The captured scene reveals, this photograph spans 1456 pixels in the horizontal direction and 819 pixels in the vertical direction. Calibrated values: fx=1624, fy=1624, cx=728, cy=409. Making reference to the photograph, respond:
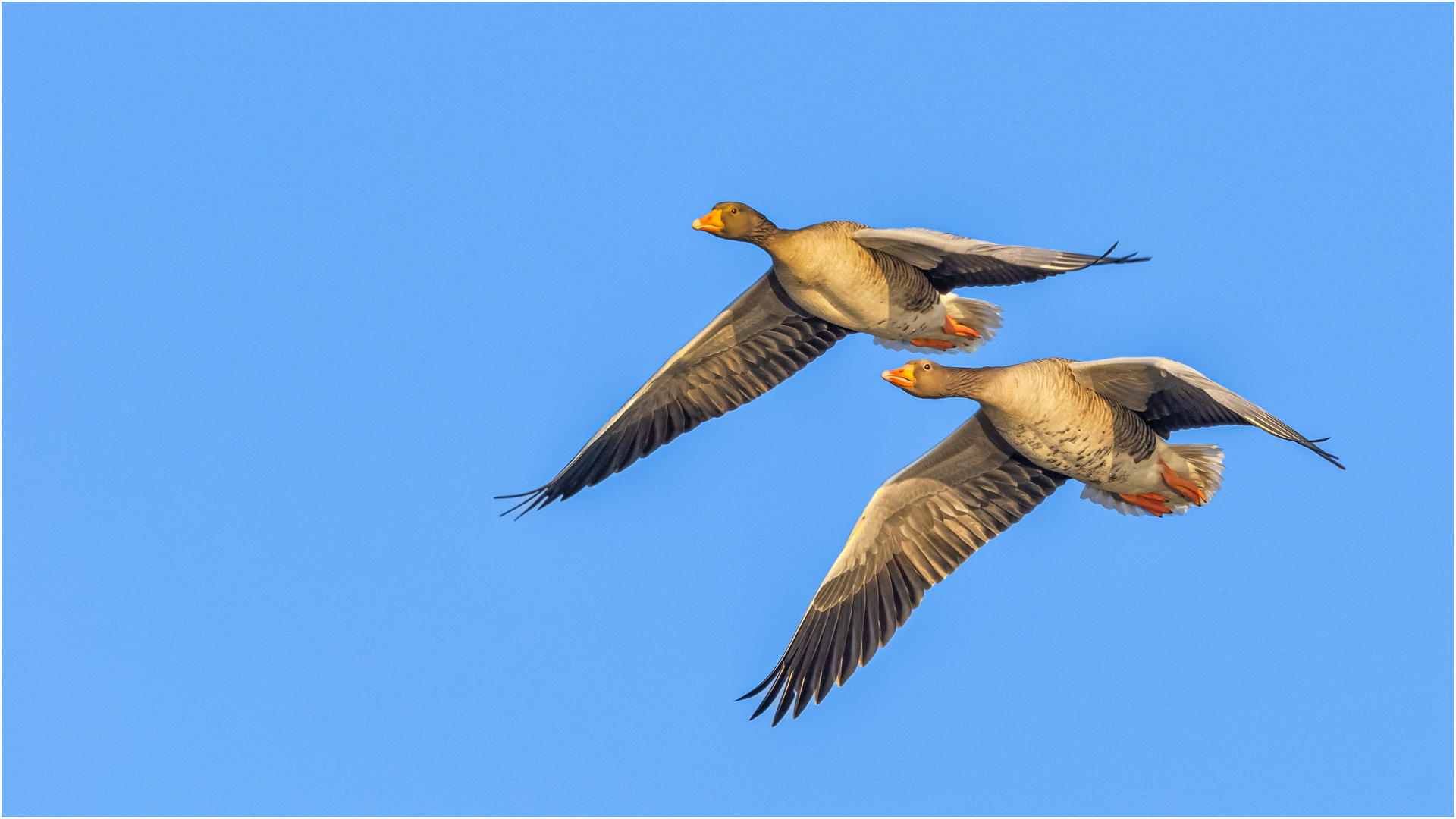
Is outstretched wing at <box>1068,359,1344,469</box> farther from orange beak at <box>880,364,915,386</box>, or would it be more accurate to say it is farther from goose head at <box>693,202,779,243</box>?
goose head at <box>693,202,779,243</box>

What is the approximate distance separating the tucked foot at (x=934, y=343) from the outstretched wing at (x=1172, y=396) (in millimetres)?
2173

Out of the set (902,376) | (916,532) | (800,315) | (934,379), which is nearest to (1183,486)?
(916,532)

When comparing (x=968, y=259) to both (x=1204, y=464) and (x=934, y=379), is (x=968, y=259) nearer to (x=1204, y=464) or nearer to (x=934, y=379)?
(x=934, y=379)

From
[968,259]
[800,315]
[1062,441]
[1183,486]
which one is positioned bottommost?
[1183,486]

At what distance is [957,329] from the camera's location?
13539mm

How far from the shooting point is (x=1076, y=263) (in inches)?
440

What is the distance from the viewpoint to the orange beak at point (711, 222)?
12930 millimetres

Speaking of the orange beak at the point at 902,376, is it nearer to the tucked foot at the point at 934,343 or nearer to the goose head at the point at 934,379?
the goose head at the point at 934,379

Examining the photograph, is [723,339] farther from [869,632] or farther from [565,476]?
[869,632]

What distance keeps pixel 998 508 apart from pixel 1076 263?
2322mm

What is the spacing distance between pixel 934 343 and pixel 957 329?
0.28 m

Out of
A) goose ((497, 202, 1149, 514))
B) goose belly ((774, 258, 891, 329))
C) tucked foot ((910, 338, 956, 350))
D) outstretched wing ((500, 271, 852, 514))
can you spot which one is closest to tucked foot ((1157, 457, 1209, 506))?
goose ((497, 202, 1149, 514))

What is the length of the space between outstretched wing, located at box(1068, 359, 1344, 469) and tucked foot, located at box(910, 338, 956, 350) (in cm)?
217

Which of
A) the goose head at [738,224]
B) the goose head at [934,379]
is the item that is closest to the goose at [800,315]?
the goose head at [738,224]
